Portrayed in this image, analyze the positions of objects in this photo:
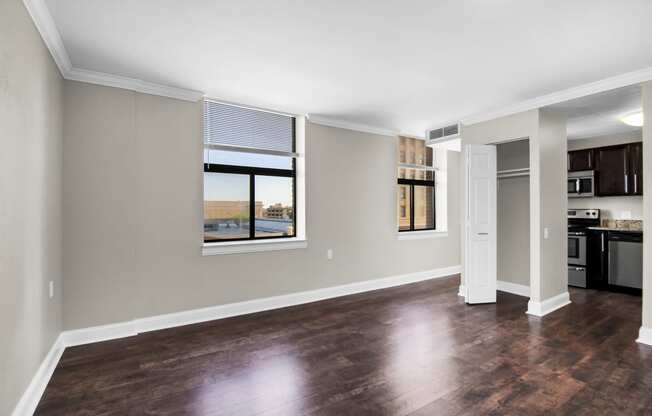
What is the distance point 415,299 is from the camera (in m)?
4.69

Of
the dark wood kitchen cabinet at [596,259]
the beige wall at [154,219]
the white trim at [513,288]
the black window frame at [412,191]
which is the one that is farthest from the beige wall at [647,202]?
the beige wall at [154,219]

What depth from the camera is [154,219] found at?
3553 millimetres

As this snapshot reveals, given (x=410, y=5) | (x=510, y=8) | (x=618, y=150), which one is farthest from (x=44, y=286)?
(x=618, y=150)

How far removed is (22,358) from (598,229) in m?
6.98

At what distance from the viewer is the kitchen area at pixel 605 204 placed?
16.1 feet

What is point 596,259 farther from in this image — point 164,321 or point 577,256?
point 164,321

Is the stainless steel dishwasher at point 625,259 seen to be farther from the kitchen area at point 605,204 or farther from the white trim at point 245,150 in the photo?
the white trim at point 245,150

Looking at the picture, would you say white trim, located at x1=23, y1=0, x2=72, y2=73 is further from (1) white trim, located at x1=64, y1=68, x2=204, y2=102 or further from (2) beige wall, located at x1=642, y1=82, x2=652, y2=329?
(2) beige wall, located at x1=642, y1=82, x2=652, y2=329

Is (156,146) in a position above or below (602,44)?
below

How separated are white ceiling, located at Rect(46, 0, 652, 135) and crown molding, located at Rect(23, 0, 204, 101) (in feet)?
0.20

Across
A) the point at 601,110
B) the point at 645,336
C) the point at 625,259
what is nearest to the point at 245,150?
the point at 601,110

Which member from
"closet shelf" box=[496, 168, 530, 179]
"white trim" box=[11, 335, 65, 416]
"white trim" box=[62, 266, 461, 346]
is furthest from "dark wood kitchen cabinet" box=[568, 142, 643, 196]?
"white trim" box=[11, 335, 65, 416]

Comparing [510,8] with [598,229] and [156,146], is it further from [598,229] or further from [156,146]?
[598,229]

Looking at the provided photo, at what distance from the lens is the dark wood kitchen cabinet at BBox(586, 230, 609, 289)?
16.9ft
